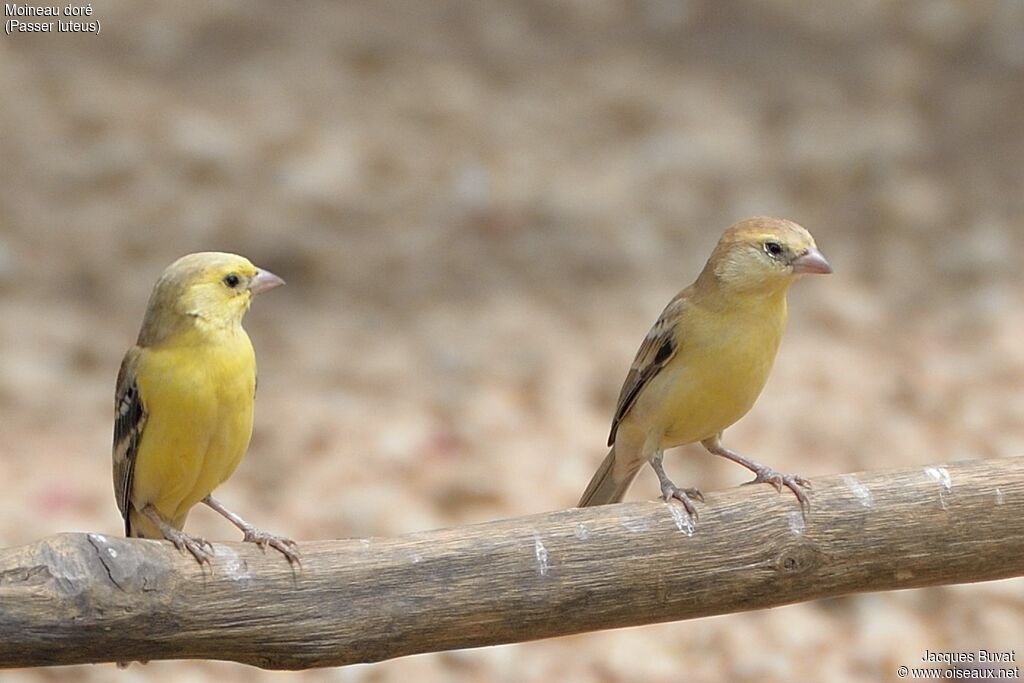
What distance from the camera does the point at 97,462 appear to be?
733cm

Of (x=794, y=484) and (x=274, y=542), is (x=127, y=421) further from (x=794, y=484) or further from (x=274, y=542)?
(x=794, y=484)

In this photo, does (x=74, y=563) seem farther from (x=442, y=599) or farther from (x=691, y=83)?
(x=691, y=83)

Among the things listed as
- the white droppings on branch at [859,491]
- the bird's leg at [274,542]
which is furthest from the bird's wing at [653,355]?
the bird's leg at [274,542]

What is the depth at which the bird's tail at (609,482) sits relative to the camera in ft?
15.9

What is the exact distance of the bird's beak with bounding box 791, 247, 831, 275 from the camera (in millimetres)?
4344

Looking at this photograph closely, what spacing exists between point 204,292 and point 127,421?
18.8 inches

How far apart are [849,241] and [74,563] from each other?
611 centimetres

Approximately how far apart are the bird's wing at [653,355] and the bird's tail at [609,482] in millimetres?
140

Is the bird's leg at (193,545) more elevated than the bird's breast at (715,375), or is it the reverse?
the bird's breast at (715,375)

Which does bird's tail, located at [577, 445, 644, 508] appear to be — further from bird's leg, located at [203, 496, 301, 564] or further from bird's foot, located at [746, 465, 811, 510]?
bird's leg, located at [203, 496, 301, 564]

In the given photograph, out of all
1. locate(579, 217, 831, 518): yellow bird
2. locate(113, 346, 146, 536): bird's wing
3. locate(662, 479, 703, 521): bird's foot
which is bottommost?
locate(662, 479, 703, 521): bird's foot

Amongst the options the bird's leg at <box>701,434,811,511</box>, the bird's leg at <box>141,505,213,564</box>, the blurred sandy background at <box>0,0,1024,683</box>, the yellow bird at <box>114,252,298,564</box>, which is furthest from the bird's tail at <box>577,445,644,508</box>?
the blurred sandy background at <box>0,0,1024,683</box>

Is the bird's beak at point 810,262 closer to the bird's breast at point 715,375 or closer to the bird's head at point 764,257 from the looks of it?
the bird's head at point 764,257

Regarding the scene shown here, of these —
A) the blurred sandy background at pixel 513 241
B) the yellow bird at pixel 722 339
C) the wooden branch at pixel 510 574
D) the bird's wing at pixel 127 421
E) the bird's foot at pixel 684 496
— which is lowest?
the wooden branch at pixel 510 574
